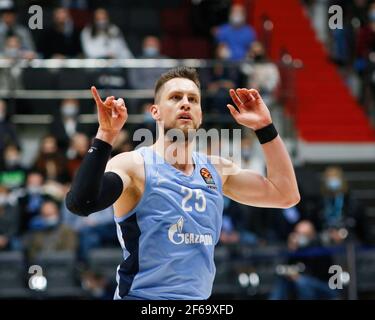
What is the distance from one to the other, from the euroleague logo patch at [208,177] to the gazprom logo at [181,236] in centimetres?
35

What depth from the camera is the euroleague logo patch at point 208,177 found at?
17.7ft

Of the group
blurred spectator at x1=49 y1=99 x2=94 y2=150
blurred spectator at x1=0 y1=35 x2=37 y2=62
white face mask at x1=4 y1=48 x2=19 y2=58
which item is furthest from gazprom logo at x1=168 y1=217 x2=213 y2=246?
white face mask at x1=4 y1=48 x2=19 y2=58

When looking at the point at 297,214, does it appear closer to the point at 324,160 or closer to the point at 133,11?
the point at 324,160

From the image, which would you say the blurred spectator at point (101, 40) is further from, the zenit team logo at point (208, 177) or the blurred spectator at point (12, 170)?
the zenit team logo at point (208, 177)

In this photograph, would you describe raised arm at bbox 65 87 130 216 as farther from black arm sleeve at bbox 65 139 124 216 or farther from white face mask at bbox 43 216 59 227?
white face mask at bbox 43 216 59 227

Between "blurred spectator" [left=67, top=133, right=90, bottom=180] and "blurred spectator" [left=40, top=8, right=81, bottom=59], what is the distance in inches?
70.8

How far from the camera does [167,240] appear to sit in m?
5.07

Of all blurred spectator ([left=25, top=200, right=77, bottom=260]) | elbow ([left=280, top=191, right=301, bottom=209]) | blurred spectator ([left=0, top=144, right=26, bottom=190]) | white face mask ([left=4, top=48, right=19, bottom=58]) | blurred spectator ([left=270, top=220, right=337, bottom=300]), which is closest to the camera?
elbow ([left=280, top=191, right=301, bottom=209])

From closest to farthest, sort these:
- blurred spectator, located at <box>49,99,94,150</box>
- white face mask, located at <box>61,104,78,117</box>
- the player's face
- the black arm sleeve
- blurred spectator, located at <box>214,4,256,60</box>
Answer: the black arm sleeve → the player's face → blurred spectator, located at <box>49,99,94,150</box> → white face mask, located at <box>61,104,78,117</box> → blurred spectator, located at <box>214,4,256,60</box>

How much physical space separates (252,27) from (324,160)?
2559mm

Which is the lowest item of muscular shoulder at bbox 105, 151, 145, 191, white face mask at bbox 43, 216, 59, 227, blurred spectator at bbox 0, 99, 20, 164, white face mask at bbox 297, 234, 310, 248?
white face mask at bbox 297, 234, 310, 248

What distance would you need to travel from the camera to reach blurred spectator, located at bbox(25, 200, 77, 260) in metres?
11.6

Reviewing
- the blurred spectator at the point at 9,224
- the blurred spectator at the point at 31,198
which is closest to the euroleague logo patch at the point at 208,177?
the blurred spectator at the point at 9,224

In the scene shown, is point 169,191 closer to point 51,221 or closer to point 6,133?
point 51,221
